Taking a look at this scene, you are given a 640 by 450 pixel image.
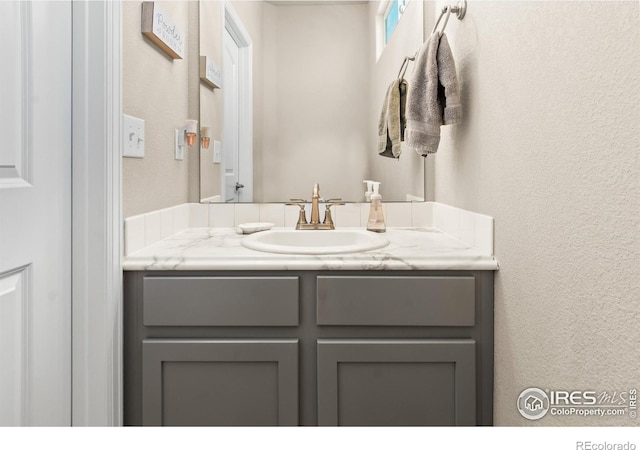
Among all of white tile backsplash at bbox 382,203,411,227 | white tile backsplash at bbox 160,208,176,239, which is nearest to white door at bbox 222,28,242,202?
white tile backsplash at bbox 160,208,176,239

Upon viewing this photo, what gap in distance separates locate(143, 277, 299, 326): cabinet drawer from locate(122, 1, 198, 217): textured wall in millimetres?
274

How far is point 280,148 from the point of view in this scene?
179 centimetres

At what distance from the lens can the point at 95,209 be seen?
1.10 metres

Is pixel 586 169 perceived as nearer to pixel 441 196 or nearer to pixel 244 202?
pixel 441 196

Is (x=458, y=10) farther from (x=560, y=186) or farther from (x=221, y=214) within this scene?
(x=221, y=214)

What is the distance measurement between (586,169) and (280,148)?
3.99 feet

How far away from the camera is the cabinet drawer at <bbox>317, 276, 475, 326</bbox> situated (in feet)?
3.85

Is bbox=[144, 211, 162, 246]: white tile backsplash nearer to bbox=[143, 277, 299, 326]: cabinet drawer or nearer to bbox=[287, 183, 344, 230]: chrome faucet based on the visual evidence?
bbox=[143, 277, 299, 326]: cabinet drawer

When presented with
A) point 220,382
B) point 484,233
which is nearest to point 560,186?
point 484,233

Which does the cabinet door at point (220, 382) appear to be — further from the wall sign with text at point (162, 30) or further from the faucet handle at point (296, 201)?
the wall sign with text at point (162, 30)

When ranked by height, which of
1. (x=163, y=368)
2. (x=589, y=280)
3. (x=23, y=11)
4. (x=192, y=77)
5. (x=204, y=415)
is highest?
(x=192, y=77)

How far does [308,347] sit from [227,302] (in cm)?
25

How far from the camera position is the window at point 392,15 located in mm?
1752
